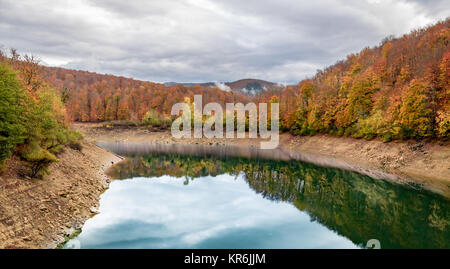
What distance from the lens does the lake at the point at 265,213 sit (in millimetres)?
16156

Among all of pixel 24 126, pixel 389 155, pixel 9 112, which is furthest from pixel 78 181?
pixel 389 155

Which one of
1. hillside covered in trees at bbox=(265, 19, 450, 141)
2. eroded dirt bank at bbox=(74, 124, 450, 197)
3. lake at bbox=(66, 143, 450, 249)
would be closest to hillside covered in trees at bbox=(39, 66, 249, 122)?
hillside covered in trees at bbox=(265, 19, 450, 141)

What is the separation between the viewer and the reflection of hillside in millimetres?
17438

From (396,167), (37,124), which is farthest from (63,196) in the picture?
(396,167)

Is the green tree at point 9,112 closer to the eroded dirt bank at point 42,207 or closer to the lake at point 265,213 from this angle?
the eroded dirt bank at point 42,207

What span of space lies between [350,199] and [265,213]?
932 cm

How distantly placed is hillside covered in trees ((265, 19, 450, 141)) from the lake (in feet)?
40.6

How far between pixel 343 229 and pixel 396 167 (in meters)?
25.0

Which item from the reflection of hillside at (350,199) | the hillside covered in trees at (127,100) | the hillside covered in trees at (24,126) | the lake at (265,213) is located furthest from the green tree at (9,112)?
the hillside covered in trees at (127,100)

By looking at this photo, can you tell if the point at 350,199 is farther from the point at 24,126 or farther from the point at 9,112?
the point at 9,112

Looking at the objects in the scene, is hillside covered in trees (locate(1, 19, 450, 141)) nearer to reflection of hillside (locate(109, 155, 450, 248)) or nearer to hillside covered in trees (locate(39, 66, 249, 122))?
reflection of hillside (locate(109, 155, 450, 248))

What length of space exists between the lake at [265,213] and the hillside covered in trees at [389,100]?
A: 12.4m

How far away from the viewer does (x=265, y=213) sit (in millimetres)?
21906

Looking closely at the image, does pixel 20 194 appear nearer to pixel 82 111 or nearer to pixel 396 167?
pixel 396 167
